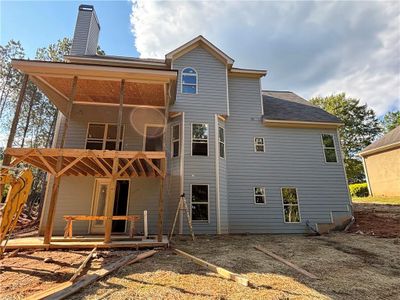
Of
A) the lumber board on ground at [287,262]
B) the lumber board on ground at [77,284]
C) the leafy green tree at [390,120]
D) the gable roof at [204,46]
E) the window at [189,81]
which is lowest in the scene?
the lumber board on ground at [287,262]

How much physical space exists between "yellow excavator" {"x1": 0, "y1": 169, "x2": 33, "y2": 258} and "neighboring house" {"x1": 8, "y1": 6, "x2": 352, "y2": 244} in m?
3.14

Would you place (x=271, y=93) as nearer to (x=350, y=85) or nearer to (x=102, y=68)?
(x=102, y=68)

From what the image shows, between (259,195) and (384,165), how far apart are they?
15240mm

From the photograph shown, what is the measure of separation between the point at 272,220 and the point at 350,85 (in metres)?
29.7

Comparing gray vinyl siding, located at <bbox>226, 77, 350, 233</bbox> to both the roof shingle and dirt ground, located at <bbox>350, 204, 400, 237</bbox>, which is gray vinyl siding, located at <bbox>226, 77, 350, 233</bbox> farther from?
dirt ground, located at <bbox>350, 204, 400, 237</bbox>

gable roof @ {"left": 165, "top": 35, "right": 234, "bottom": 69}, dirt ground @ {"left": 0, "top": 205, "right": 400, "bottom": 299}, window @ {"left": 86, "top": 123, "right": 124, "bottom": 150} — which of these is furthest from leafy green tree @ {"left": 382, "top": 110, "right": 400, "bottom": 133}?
window @ {"left": 86, "top": 123, "right": 124, "bottom": 150}

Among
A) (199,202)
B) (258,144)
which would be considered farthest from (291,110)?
(199,202)

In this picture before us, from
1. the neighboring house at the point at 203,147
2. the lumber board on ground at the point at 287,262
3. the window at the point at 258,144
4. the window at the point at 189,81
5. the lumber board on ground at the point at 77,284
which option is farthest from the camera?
the window at the point at 258,144

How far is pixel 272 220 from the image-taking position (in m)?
A: 10.7

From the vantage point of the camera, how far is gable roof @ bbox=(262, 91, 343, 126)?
475 inches

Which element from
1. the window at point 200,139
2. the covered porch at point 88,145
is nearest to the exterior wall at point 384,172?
the window at point 200,139

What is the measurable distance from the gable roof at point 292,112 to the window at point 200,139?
12.2ft

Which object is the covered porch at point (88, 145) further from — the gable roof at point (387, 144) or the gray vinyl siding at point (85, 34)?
the gable roof at point (387, 144)

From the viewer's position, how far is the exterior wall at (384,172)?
17.3 metres
